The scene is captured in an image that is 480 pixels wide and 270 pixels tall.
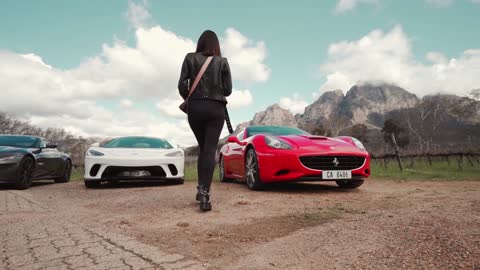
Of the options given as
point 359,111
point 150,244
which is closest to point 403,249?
point 150,244

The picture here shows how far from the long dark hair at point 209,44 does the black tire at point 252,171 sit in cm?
226

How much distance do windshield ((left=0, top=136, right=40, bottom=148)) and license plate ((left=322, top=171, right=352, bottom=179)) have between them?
731 centimetres

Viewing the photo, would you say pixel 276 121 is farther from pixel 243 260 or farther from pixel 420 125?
pixel 243 260

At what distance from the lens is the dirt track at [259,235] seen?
2.13 m

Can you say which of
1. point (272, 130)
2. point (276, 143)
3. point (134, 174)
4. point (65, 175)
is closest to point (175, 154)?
point (134, 174)

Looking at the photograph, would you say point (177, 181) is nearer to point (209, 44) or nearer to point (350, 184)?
point (350, 184)

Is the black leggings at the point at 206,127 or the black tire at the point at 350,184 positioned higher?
the black leggings at the point at 206,127

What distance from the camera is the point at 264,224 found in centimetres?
320

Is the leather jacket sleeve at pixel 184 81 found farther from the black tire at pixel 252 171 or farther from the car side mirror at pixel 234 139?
the car side mirror at pixel 234 139

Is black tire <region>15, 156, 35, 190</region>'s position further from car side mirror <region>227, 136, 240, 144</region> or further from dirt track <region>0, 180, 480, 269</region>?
car side mirror <region>227, 136, 240, 144</region>

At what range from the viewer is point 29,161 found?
812 centimetres

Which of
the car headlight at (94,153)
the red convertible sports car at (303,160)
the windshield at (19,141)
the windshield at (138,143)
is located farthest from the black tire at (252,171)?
the windshield at (19,141)

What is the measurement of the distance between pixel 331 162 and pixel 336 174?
0.20 metres

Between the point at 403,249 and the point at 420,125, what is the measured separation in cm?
6494
